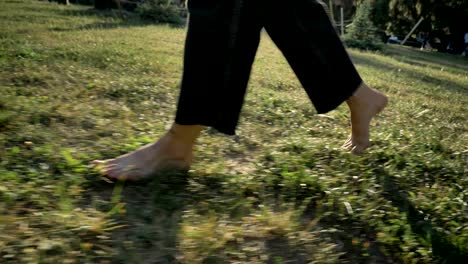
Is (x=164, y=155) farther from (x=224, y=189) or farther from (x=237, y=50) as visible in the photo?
(x=237, y=50)

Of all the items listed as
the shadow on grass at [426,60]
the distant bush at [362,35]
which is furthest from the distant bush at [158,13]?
the shadow on grass at [426,60]

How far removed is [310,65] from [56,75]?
7.32 ft

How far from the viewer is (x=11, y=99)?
247 centimetres

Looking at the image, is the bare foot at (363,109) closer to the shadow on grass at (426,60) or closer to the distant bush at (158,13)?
the shadow on grass at (426,60)

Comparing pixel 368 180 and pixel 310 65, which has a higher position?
pixel 310 65

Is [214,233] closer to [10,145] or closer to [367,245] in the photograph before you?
[367,245]

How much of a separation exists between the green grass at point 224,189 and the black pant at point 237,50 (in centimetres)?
30

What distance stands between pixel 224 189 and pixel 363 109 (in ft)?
2.44

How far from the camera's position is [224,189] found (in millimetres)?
1720

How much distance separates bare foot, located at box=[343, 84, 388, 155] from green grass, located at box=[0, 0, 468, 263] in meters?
0.13

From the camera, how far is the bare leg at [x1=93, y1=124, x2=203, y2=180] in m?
1.74

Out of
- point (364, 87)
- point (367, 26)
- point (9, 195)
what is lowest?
point (9, 195)

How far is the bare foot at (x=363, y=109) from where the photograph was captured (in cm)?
195

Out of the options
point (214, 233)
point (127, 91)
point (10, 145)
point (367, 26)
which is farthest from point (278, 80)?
point (367, 26)
